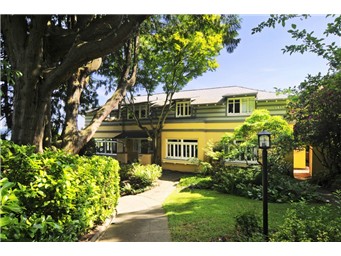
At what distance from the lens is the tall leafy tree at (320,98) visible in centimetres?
292

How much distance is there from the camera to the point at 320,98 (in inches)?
249

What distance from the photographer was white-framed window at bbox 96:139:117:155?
14.9m

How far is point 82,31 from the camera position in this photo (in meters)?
4.53

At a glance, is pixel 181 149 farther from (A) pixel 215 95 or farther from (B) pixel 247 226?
(B) pixel 247 226

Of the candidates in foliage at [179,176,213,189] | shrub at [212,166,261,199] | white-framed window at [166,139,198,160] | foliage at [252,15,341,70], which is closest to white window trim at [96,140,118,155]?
white-framed window at [166,139,198,160]

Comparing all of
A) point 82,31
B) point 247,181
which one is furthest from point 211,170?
point 82,31

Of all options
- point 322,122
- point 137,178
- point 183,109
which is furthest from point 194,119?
point 322,122

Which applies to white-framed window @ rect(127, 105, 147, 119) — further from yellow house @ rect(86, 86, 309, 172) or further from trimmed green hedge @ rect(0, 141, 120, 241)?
trimmed green hedge @ rect(0, 141, 120, 241)

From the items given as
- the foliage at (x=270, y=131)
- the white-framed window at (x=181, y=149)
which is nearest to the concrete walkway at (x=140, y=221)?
the foliage at (x=270, y=131)

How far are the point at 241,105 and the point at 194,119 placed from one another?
7.15 ft

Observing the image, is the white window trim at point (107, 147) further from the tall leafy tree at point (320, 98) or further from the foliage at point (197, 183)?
the tall leafy tree at point (320, 98)

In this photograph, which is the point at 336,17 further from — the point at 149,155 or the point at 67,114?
the point at 149,155

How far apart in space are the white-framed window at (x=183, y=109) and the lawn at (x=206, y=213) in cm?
503
